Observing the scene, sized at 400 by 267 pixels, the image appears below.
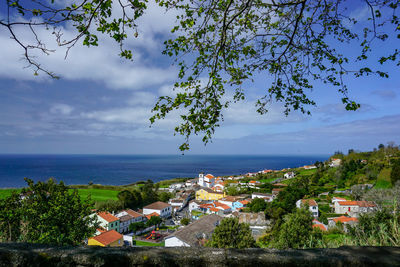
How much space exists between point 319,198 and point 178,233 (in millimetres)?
35670

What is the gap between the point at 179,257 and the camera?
1.72m

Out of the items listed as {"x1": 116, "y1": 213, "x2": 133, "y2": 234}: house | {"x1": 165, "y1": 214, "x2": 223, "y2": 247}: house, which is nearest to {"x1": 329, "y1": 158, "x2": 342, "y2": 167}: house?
{"x1": 165, "y1": 214, "x2": 223, "y2": 247}: house

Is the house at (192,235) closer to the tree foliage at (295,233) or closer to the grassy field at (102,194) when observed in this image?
the tree foliage at (295,233)

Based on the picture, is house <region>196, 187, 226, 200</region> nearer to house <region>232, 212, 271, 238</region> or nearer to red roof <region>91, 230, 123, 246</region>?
house <region>232, 212, 271, 238</region>

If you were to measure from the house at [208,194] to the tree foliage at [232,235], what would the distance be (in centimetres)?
4254

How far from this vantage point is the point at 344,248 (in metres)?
1.90

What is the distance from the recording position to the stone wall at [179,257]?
162 centimetres

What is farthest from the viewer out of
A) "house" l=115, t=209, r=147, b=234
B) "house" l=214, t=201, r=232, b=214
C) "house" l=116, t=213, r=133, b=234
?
"house" l=214, t=201, r=232, b=214

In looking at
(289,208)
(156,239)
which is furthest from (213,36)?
(289,208)

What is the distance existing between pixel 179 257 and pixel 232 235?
18.4 m

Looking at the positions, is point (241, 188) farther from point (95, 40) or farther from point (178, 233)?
point (95, 40)

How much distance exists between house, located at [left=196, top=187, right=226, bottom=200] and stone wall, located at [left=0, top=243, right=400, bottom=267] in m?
61.1

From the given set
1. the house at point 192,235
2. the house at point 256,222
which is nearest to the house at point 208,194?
the house at point 256,222

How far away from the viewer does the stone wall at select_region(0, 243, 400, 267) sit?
63.6 inches
